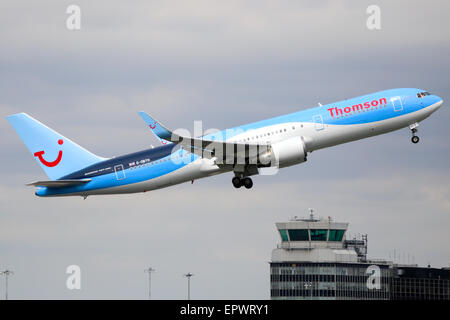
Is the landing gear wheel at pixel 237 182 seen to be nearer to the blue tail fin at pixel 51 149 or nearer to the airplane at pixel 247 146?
the airplane at pixel 247 146

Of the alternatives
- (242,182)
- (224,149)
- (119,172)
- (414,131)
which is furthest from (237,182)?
(414,131)

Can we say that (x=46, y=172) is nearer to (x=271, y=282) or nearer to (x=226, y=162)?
(x=226, y=162)

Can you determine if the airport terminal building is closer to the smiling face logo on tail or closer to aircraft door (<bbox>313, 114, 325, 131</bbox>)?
the smiling face logo on tail

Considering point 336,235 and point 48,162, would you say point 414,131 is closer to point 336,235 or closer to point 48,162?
point 48,162

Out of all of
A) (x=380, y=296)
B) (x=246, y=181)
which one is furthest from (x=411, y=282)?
(x=246, y=181)

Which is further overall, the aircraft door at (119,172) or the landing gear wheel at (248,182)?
the aircraft door at (119,172)

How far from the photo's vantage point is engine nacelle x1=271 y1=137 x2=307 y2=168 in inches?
2589

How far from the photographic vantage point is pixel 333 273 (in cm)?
14488

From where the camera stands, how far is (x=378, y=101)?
219 ft

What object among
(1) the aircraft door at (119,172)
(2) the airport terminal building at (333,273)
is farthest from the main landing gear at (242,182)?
(2) the airport terminal building at (333,273)

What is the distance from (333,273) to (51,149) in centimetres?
7819

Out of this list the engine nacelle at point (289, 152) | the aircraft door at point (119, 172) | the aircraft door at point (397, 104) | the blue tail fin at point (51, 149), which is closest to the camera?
the engine nacelle at point (289, 152)

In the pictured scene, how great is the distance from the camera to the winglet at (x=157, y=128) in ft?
204
